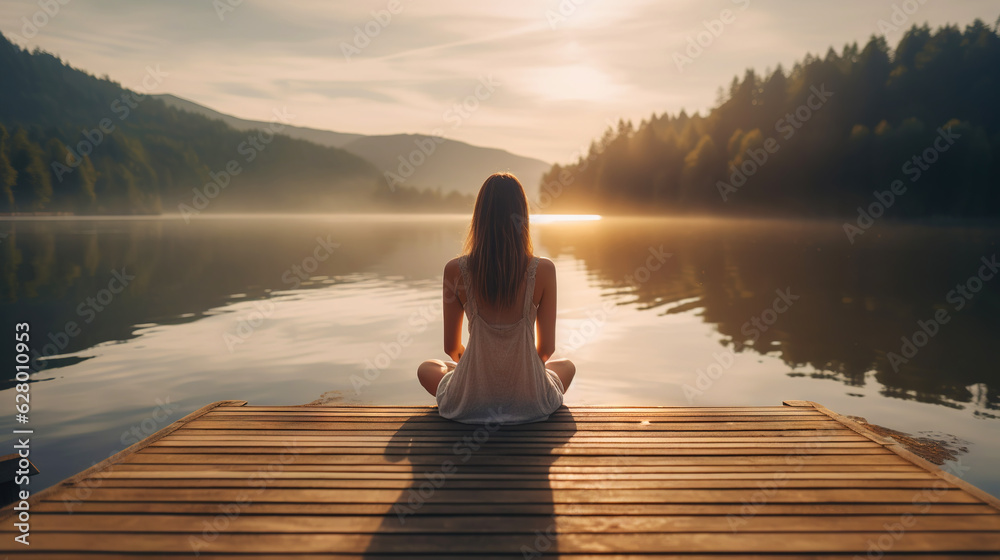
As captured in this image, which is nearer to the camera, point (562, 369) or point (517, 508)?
point (517, 508)

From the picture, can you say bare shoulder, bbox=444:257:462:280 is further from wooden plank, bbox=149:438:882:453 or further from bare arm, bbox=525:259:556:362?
wooden plank, bbox=149:438:882:453

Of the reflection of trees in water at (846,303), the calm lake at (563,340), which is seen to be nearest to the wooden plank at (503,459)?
the calm lake at (563,340)

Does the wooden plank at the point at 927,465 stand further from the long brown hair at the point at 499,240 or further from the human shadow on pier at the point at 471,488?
the long brown hair at the point at 499,240

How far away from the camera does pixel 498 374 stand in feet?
14.3

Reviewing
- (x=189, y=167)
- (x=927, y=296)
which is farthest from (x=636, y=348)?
(x=189, y=167)

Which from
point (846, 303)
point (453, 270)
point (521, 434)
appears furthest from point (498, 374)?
point (846, 303)

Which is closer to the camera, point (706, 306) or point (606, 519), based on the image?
point (606, 519)

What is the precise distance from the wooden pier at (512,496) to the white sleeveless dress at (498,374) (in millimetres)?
147

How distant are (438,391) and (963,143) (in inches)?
2900

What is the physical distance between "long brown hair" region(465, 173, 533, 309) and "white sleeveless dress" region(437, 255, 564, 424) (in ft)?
0.42

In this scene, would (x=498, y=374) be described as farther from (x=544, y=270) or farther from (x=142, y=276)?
(x=142, y=276)

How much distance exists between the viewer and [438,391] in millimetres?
4824

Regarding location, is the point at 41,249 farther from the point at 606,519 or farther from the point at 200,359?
the point at 606,519

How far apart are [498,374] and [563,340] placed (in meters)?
8.42
